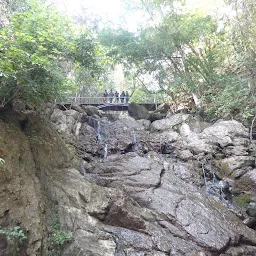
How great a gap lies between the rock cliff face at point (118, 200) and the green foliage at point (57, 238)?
0.07ft

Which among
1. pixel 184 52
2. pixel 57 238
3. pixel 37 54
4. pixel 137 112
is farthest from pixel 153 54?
pixel 57 238

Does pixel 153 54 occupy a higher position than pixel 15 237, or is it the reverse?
pixel 153 54

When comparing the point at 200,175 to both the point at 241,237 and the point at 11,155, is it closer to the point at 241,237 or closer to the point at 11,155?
the point at 241,237

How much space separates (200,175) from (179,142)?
3115 millimetres

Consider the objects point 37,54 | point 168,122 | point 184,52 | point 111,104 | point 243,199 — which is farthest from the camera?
point 111,104

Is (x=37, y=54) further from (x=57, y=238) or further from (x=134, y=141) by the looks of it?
(x=134, y=141)

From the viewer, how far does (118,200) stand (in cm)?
664

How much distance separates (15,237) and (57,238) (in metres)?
0.89

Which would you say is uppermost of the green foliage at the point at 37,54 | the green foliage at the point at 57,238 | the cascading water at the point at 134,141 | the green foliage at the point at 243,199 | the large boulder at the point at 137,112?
the large boulder at the point at 137,112

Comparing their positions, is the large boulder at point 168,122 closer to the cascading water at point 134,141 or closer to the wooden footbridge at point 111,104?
the cascading water at point 134,141

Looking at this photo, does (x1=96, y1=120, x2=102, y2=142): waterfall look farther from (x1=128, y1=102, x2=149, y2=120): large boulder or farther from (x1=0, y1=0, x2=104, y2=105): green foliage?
(x1=0, y1=0, x2=104, y2=105): green foliage

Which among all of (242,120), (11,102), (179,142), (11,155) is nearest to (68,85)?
(11,102)

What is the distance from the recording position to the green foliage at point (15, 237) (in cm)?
465

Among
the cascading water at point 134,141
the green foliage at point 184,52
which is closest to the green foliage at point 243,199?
the green foliage at point 184,52
